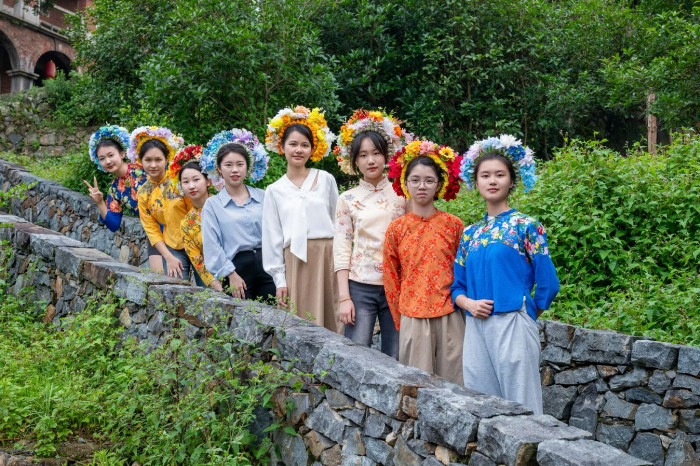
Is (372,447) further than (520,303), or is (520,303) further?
(520,303)

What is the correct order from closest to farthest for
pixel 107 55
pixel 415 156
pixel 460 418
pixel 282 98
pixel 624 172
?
pixel 460 418, pixel 415 156, pixel 624 172, pixel 282 98, pixel 107 55

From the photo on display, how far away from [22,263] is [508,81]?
672 cm

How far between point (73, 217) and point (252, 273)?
5.87m

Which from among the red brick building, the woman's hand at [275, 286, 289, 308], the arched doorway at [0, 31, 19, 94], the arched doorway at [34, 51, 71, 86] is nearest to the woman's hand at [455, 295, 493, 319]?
the woman's hand at [275, 286, 289, 308]

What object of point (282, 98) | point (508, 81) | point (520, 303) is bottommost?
point (520, 303)

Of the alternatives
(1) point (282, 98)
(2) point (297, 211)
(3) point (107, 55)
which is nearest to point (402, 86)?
(1) point (282, 98)

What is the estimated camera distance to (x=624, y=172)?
19.2 ft

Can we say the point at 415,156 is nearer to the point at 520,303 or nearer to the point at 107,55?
the point at 520,303

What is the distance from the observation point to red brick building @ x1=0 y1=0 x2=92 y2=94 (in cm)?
1953

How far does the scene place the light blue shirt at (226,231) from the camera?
170 inches

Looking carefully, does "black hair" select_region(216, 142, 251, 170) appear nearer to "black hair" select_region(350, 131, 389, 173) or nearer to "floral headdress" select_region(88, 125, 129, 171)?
"black hair" select_region(350, 131, 389, 173)

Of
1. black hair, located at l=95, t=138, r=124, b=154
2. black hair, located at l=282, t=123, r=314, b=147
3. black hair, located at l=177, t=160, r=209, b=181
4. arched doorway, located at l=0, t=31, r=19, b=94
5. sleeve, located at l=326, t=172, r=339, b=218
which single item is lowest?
sleeve, located at l=326, t=172, r=339, b=218

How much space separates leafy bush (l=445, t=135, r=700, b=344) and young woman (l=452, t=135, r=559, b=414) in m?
1.63

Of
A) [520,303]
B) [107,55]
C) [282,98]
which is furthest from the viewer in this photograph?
[107,55]
